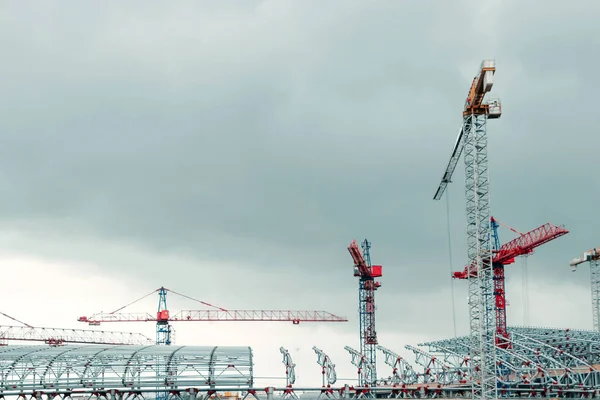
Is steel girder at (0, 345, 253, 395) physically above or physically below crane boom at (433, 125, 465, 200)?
below

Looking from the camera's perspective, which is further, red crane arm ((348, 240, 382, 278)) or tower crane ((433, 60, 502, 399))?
red crane arm ((348, 240, 382, 278))

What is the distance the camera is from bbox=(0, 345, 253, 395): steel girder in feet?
264

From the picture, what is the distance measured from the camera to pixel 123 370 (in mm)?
81938

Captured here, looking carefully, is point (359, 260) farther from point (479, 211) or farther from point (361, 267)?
point (479, 211)

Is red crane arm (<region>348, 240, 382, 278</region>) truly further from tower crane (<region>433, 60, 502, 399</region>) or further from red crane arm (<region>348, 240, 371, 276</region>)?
tower crane (<region>433, 60, 502, 399</region>)

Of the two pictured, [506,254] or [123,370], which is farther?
[506,254]

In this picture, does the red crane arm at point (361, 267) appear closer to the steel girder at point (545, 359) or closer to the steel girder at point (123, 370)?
the steel girder at point (545, 359)

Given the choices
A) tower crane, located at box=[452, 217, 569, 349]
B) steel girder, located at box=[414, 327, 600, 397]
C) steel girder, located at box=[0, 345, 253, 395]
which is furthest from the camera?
tower crane, located at box=[452, 217, 569, 349]

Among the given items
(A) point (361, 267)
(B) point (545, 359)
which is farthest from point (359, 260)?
(B) point (545, 359)

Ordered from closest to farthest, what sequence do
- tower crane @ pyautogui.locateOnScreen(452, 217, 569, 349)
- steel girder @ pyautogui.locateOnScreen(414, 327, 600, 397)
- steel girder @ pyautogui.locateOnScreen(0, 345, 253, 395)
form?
steel girder @ pyautogui.locateOnScreen(0, 345, 253, 395), steel girder @ pyautogui.locateOnScreen(414, 327, 600, 397), tower crane @ pyautogui.locateOnScreen(452, 217, 569, 349)

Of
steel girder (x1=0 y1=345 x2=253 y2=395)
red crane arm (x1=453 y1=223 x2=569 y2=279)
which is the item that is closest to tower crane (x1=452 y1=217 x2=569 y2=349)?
red crane arm (x1=453 y1=223 x2=569 y2=279)

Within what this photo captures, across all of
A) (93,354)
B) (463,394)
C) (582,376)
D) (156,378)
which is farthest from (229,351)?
(582,376)

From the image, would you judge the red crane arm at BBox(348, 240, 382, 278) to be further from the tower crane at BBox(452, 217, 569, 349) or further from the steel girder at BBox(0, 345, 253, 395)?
the steel girder at BBox(0, 345, 253, 395)

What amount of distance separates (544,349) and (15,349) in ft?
270
